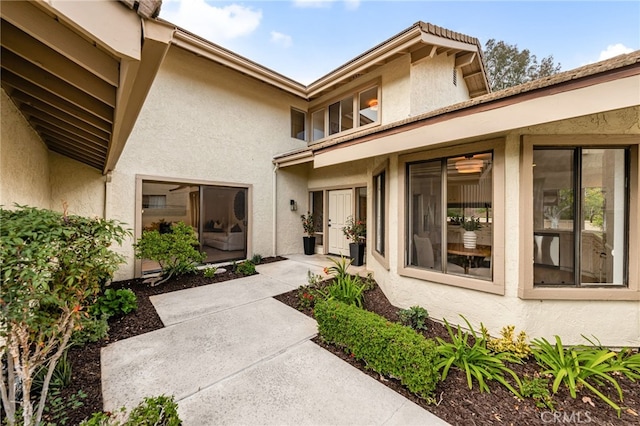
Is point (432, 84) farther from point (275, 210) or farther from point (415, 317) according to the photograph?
point (415, 317)

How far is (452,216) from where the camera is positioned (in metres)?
4.54

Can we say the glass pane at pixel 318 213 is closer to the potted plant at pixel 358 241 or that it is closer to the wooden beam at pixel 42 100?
the potted plant at pixel 358 241

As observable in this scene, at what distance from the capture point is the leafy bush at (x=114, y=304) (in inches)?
168

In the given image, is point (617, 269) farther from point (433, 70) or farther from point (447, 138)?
point (433, 70)

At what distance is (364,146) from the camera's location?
5.04m

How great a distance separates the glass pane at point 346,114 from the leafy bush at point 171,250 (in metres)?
6.31

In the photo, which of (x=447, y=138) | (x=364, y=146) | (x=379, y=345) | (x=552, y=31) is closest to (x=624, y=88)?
(x=447, y=138)

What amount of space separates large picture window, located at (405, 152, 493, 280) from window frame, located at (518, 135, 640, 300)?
459mm

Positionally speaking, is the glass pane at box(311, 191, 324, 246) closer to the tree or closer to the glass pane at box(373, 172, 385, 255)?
the glass pane at box(373, 172, 385, 255)

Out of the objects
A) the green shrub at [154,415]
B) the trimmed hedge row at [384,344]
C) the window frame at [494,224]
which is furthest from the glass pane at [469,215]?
the green shrub at [154,415]

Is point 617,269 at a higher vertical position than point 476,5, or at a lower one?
lower

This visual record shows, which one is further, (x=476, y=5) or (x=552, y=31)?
(x=552, y=31)

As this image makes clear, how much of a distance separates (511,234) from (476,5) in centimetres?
868

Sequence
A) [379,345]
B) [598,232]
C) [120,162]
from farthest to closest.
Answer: [120,162] → [598,232] → [379,345]
